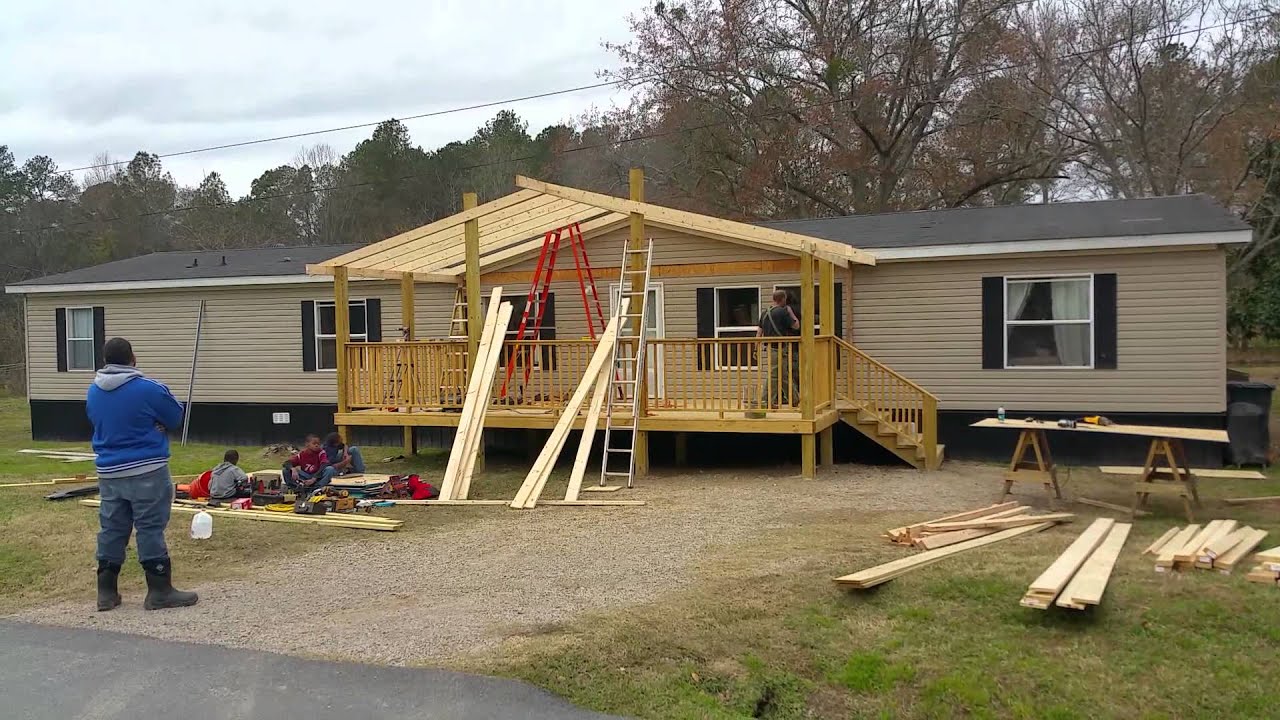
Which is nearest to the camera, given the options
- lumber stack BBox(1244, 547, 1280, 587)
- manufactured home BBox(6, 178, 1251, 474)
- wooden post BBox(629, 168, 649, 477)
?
lumber stack BBox(1244, 547, 1280, 587)

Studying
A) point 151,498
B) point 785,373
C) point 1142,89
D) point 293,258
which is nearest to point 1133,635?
point 151,498

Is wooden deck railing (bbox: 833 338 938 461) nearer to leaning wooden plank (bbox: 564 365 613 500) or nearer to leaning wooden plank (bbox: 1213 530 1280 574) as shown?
leaning wooden plank (bbox: 564 365 613 500)

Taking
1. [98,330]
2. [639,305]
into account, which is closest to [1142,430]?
[639,305]

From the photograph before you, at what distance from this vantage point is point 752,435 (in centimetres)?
1441

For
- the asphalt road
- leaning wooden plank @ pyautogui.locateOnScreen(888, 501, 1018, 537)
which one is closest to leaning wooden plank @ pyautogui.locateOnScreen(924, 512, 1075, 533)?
leaning wooden plank @ pyautogui.locateOnScreen(888, 501, 1018, 537)

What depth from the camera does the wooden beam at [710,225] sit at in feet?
36.5

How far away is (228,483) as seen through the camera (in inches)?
412

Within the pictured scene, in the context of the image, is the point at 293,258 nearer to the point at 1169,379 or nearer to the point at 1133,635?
→ the point at 1169,379

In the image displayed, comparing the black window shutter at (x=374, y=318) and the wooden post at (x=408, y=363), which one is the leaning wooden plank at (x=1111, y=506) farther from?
the black window shutter at (x=374, y=318)

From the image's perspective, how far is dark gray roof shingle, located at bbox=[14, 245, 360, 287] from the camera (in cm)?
1753

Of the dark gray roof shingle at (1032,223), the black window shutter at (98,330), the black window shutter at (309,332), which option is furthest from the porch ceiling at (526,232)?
the black window shutter at (98,330)

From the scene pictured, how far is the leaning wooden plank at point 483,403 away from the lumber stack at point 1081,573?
5.98 meters

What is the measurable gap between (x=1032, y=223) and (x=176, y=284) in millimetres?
Result: 13966

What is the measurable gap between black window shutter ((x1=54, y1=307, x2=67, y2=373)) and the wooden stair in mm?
14473
